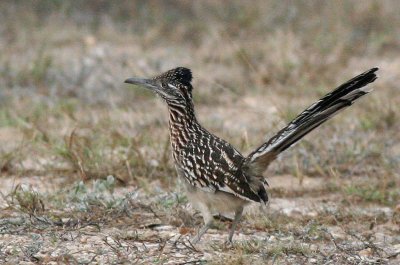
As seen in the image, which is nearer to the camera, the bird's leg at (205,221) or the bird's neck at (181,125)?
the bird's leg at (205,221)

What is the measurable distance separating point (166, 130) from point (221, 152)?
9.36ft

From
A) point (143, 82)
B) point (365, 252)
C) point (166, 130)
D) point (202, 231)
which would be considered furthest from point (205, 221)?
point (166, 130)

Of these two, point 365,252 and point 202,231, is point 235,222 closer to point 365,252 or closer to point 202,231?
point 202,231

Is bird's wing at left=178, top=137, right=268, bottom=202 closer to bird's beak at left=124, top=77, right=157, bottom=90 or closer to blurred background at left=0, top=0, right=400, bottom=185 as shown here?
bird's beak at left=124, top=77, right=157, bottom=90

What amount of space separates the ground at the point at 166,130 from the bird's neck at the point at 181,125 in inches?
19.6

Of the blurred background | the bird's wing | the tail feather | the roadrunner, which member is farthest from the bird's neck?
the blurred background

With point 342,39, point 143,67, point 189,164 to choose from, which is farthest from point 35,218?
point 342,39

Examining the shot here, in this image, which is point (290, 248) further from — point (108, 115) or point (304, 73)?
point (304, 73)

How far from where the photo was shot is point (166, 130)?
9391mm

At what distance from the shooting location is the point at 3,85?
10891 mm

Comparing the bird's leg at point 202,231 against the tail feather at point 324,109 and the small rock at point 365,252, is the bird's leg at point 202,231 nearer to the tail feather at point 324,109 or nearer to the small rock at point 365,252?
the tail feather at point 324,109

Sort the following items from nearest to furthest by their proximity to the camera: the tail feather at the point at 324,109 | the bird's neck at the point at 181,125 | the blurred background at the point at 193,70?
the tail feather at the point at 324,109, the bird's neck at the point at 181,125, the blurred background at the point at 193,70

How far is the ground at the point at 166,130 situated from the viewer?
21.3 ft

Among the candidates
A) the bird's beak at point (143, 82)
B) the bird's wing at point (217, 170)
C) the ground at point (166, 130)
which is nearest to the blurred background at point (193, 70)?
the ground at point (166, 130)
